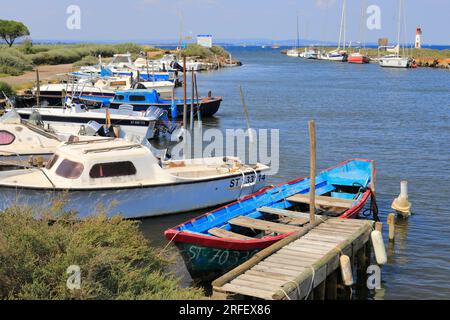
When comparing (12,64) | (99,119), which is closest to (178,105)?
(99,119)

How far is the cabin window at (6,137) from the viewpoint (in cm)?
2142

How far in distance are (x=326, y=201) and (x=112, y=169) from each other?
6.16m

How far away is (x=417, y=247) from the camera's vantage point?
16.8 metres

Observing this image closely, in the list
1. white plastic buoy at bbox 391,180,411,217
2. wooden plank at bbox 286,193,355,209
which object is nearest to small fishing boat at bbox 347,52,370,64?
white plastic buoy at bbox 391,180,411,217

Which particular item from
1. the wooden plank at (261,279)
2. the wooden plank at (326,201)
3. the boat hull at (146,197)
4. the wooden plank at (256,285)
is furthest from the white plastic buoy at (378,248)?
the boat hull at (146,197)

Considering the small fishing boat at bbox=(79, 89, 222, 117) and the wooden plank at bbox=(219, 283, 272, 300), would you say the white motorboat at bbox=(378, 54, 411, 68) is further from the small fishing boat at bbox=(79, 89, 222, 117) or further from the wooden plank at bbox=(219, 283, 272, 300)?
the wooden plank at bbox=(219, 283, 272, 300)

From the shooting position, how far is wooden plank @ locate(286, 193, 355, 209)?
16938mm

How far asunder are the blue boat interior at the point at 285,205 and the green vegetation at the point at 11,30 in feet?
299

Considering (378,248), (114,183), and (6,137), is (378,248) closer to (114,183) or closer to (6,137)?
(114,183)

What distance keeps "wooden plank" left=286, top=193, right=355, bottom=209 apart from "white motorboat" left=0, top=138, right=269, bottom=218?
2.32 meters

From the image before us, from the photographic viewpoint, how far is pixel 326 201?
17.2 metres

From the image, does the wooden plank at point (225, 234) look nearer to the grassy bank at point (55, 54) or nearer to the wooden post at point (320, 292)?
the wooden post at point (320, 292)
